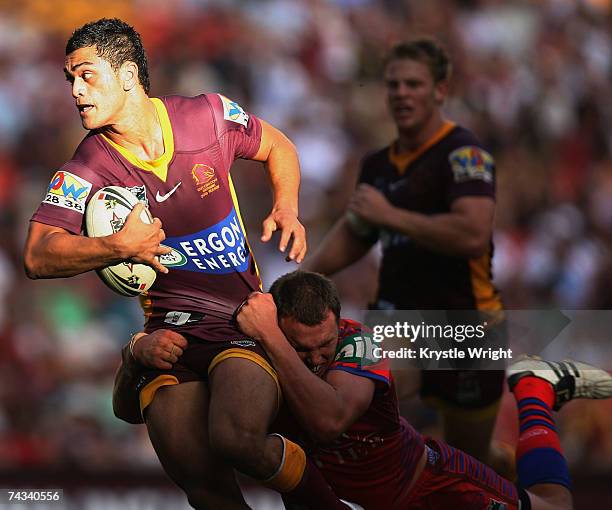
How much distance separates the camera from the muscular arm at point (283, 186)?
4.57 meters

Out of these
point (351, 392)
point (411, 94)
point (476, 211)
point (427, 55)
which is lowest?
point (351, 392)

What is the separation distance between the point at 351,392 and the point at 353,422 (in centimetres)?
13

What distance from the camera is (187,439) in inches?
174

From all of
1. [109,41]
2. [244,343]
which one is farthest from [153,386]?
[109,41]

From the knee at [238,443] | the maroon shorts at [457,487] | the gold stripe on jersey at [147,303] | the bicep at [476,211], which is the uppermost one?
the bicep at [476,211]

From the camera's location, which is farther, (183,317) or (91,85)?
(183,317)

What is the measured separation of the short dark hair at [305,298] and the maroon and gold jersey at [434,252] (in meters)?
1.62

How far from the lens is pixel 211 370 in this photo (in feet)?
14.7

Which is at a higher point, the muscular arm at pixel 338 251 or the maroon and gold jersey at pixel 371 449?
the muscular arm at pixel 338 251

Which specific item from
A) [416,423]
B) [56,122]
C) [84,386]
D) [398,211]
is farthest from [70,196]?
[56,122]

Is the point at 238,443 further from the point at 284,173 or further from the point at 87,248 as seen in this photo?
the point at 284,173

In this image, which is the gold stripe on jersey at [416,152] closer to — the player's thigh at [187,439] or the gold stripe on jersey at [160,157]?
the gold stripe on jersey at [160,157]

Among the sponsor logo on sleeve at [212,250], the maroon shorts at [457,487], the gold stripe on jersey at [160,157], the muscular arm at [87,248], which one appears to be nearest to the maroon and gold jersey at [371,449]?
the maroon shorts at [457,487]

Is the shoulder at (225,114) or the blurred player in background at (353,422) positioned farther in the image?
the shoulder at (225,114)
